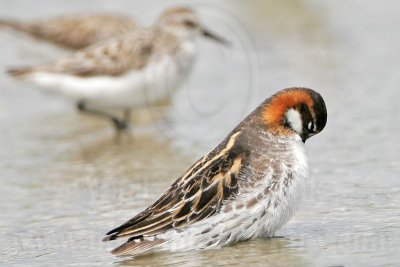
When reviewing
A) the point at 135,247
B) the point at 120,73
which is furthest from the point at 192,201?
the point at 120,73

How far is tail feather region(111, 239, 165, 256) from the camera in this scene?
686 cm

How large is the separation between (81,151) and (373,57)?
208 inches

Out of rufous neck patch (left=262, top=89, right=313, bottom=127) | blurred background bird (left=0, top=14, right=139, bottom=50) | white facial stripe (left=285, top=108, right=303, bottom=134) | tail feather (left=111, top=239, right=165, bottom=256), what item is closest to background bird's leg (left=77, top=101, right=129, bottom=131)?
blurred background bird (left=0, top=14, right=139, bottom=50)

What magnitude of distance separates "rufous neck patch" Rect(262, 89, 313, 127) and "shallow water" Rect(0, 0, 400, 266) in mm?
915

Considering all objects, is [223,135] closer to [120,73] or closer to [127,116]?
[120,73]

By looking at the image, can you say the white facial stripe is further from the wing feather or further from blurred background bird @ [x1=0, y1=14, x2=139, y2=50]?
blurred background bird @ [x1=0, y1=14, x2=139, y2=50]

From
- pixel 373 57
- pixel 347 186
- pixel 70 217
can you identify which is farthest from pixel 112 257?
pixel 373 57

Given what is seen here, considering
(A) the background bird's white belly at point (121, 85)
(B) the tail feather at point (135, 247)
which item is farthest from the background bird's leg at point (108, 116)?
(B) the tail feather at point (135, 247)

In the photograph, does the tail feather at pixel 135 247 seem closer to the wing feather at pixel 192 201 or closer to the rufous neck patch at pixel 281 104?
the wing feather at pixel 192 201

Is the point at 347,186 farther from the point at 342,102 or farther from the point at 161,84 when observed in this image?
the point at 161,84

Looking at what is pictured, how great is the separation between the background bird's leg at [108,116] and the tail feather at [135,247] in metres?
5.74

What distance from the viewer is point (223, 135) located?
452 inches

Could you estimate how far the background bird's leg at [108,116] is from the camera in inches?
497

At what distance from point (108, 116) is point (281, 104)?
5.78 metres
